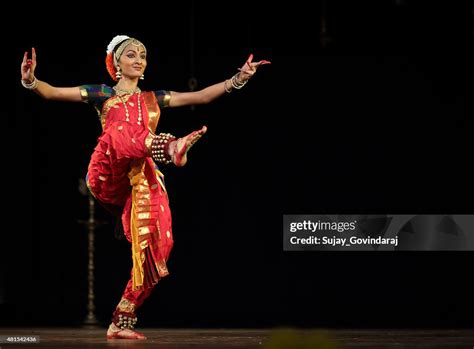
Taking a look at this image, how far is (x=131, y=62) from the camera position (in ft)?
16.1

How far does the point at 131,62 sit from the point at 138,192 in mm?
575

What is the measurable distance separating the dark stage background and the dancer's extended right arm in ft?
6.65

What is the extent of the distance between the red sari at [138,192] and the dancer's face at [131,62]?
10cm

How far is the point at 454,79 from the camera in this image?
691 cm

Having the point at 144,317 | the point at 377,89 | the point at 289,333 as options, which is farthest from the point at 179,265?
the point at 289,333

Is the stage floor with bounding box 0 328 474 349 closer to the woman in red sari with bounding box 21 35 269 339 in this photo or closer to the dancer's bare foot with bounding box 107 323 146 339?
the dancer's bare foot with bounding box 107 323 146 339

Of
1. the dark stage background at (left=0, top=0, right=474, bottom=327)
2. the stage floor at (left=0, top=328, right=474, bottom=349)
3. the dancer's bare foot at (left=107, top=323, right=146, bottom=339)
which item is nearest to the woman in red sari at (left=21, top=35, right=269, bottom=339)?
the dancer's bare foot at (left=107, top=323, right=146, bottom=339)

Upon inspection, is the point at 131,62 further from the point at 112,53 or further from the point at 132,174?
the point at 132,174

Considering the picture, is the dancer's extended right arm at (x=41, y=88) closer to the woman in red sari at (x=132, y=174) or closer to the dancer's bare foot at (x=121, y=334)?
the woman in red sari at (x=132, y=174)

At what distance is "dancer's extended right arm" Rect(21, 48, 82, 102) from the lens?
464cm

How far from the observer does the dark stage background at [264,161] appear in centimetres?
683

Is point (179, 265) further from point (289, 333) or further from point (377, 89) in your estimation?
point (289, 333)

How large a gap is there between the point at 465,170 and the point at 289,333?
462 centimetres

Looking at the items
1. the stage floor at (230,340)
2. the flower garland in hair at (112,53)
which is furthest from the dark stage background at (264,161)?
the flower garland in hair at (112,53)
